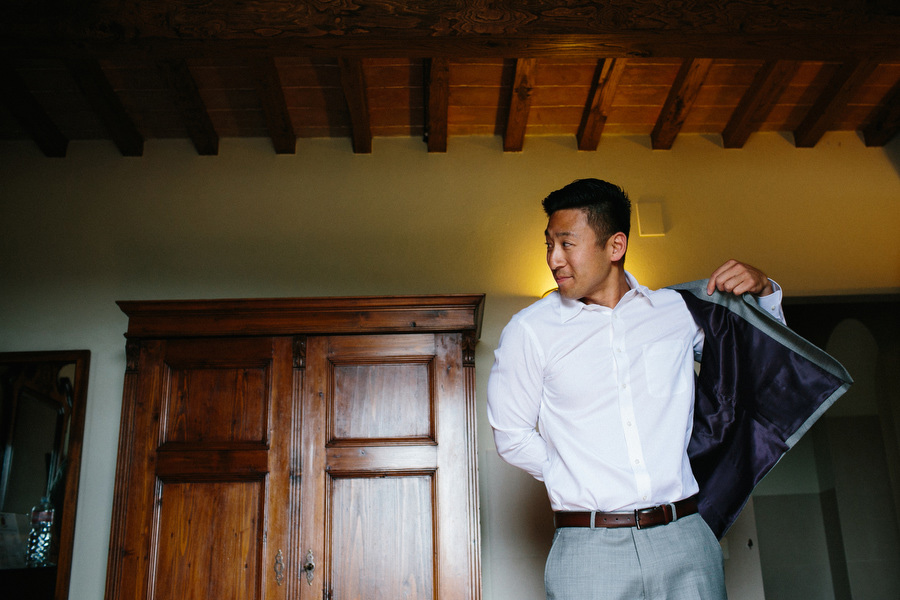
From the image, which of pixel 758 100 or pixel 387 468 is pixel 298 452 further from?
pixel 758 100

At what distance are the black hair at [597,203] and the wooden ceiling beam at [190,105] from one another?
237cm

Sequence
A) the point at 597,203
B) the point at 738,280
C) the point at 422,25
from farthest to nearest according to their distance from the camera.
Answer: the point at 422,25, the point at 597,203, the point at 738,280

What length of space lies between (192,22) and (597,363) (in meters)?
1.90

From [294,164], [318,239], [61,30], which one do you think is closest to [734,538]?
[318,239]

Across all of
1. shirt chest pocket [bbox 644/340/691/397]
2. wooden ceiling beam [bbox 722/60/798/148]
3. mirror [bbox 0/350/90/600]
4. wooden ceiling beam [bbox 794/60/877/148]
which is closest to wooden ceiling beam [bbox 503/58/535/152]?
wooden ceiling beam [bbox 722/60/798/148]

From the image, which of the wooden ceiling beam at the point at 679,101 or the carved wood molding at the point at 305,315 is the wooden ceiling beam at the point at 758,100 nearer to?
the wooden ceiling beam at the point at 679,101

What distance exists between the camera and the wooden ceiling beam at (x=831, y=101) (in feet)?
13.4

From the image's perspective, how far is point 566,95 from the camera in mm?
4285

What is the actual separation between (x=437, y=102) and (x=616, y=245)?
204 centimetres

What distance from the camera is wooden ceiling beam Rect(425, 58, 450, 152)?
3924 mm

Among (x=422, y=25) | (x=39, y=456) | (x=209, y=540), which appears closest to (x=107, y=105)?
(x=39, y=456)

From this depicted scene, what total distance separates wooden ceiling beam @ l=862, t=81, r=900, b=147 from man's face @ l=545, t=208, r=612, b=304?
297 cm

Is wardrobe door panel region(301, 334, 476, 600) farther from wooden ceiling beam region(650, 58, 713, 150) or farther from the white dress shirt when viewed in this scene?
wooden ceiling beam region(650, 58, 713, 150)

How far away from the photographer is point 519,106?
4.21m
